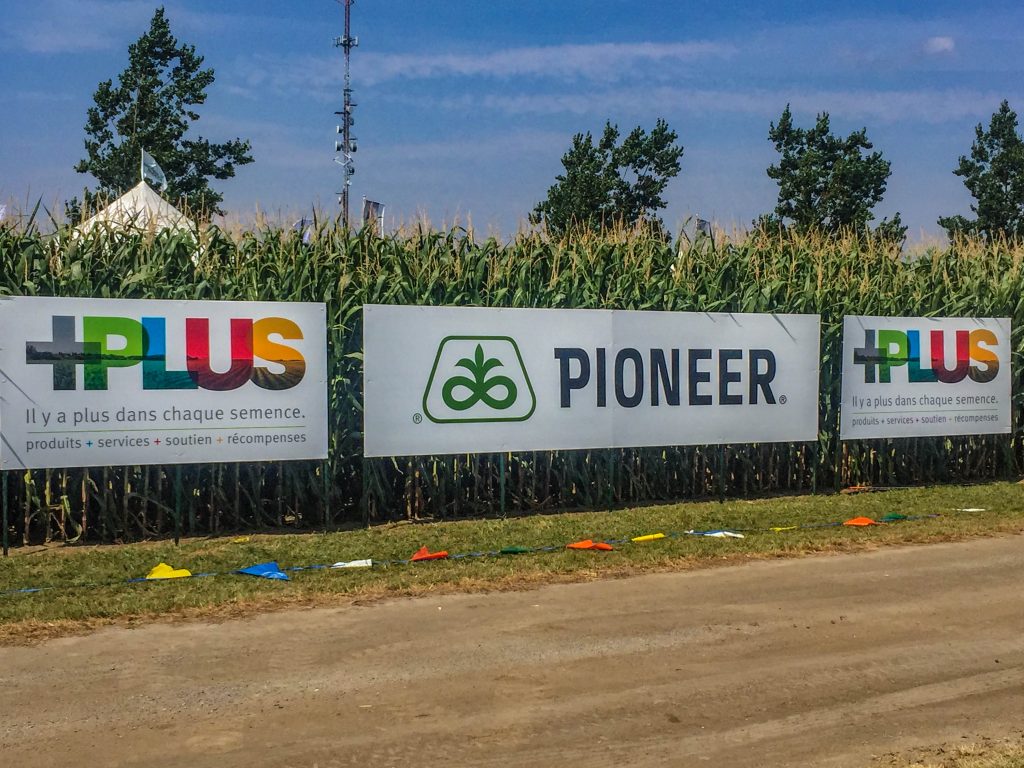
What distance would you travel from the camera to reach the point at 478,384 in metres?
12.1

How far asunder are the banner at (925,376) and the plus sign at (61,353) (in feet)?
30.5

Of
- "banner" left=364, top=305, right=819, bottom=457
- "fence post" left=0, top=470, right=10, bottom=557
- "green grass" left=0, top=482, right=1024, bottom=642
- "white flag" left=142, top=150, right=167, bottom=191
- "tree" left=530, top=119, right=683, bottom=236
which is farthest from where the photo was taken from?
"tree" left=530, top=119, right=683, bottom=236

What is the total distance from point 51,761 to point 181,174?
43.3 meters

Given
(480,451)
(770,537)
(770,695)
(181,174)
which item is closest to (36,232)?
(480,451)

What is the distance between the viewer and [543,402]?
1241 cm

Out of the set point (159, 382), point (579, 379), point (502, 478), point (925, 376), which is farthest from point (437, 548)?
point (925, 376)

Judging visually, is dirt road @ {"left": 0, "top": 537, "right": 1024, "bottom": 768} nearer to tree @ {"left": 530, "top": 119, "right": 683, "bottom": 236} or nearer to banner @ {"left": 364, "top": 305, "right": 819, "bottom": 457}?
banner @ {"left": 364, "top": 305, "right": 819, "bottom": 457}

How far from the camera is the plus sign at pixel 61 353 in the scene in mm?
10305

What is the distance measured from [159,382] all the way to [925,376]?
32.5 ft

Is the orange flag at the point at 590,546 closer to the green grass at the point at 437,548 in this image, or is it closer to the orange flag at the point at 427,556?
the green grass at the point at 437,548

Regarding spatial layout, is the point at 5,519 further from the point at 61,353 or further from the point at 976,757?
the point at 976,757

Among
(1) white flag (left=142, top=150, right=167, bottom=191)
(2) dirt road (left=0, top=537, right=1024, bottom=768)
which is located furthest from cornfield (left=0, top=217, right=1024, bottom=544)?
(1) white flag (left=142, top=150, right=167, bottom=191)

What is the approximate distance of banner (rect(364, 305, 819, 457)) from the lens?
11781 mm

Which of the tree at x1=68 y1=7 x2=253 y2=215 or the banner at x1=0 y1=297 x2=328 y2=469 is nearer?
the banner at x1=0 y1=297 x2=328 y2=469
